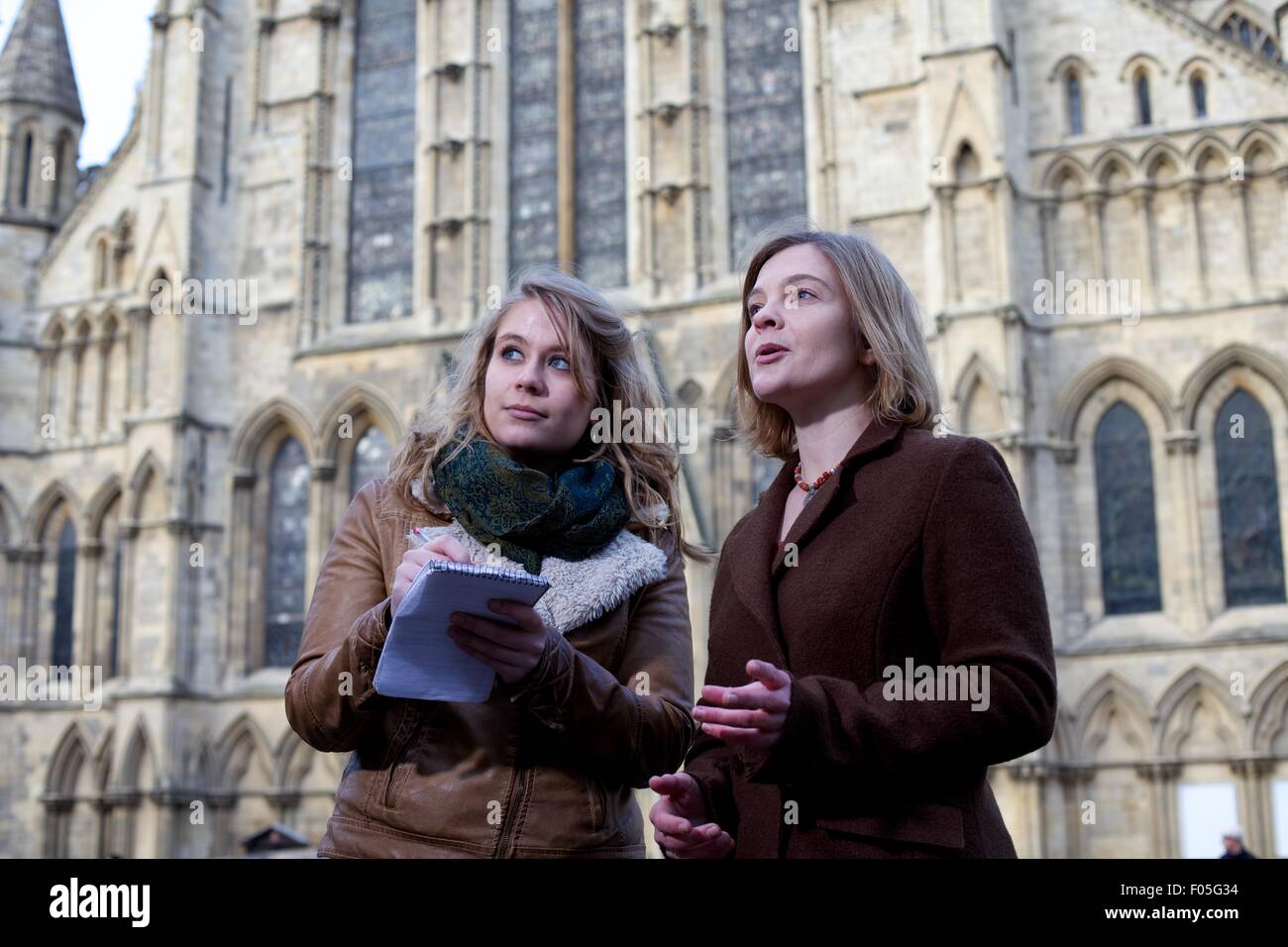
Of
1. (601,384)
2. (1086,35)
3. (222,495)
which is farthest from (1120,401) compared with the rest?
(601,384)

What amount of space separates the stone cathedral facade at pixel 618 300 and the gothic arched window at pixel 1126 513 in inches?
1.4

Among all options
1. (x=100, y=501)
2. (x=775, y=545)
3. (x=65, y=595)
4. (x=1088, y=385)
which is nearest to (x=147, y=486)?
(x=100, y=501)

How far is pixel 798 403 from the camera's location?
2.42m

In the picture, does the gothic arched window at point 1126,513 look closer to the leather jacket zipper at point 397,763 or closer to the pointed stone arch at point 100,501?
the pointed stone arch at point 100,501

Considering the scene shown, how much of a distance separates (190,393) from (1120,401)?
11.1 meters

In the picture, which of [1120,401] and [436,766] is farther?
[1120,401]

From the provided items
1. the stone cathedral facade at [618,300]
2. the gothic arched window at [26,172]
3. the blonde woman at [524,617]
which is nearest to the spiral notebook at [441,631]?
the blonde woman at [524,617]

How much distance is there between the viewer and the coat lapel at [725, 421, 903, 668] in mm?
2266

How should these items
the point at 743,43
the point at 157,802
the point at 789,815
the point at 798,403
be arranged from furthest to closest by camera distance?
1. the point at 743,43
2. the point at 157,802
3. the point at 798,403
4. the point at 789,815

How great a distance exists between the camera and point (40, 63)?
747 inches

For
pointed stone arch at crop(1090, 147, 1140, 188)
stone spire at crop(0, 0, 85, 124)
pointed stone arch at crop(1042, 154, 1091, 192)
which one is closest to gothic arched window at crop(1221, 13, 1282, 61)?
pointed stone arch at crop(1090, 147, 1140, 188)

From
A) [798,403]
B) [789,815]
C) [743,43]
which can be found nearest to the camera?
[789,815]

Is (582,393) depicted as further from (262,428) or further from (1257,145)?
(262,428)

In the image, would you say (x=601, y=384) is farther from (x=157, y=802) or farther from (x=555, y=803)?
(x=157, y=802)
